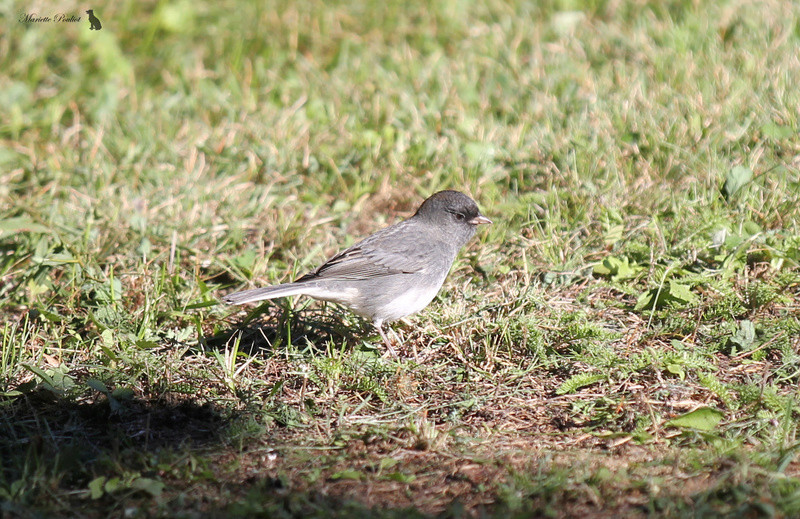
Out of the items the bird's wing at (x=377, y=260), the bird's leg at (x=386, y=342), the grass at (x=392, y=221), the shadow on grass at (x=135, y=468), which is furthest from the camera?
the bird's wing at (x=377, y=260)

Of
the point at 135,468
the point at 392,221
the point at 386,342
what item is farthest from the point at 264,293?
the point at 392,221

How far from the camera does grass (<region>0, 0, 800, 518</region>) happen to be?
9.86ft

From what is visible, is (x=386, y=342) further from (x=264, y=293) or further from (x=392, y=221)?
(x=392, y=221)

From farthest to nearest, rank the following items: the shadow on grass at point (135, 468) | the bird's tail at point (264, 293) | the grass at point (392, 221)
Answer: the bird's tail at point (264, 293) < the grass at point (392, 221) < the shadow on grass at point (135, 468)

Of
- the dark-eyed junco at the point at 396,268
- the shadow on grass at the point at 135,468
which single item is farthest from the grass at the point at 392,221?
the dark-eyed junco at the point at 396,268

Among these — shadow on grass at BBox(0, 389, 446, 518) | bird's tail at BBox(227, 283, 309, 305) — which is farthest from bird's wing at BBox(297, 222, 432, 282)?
shadow on grass at BBox(0, 389, 446, 518)

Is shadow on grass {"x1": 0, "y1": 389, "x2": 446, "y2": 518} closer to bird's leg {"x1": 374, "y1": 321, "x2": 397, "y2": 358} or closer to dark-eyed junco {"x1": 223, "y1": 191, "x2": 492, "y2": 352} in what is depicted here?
dark-eyed junco {"x1": 223, "y1": 191, "x2": 492, "y2": 352}

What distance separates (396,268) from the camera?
4.13 metres

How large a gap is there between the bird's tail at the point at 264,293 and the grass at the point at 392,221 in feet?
0.95

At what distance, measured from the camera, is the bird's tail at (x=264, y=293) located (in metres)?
3.67

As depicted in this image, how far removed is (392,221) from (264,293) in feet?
5.14

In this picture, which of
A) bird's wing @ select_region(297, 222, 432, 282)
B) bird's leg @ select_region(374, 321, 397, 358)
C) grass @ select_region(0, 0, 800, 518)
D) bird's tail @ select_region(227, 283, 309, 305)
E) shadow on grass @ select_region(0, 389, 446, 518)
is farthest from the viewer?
bird's wing @ select_region(297, 222, 432, 282)

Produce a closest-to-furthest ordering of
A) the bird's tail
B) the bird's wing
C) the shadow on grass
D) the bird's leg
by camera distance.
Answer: the shadow on grass → the bird's tail → the bird's leg → the bird's wing

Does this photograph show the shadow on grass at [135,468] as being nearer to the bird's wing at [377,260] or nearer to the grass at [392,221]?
the grass at [392,221]
